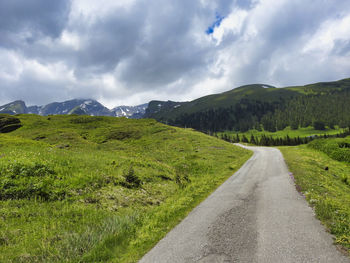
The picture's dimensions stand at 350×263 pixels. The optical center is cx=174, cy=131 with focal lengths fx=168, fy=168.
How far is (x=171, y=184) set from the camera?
17.0 meters

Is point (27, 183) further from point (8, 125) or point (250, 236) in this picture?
point (8, 125)

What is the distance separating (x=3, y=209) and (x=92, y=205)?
13.1 ft

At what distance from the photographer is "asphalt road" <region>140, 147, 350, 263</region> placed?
5.83 m

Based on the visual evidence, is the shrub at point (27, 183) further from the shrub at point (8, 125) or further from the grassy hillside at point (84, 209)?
the shrub at point (8, 125)

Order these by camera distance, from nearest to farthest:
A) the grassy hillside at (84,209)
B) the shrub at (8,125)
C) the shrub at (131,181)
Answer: the grassy hillside at (84,209) → the shrub at (131,181) → the shrub at (8,125)

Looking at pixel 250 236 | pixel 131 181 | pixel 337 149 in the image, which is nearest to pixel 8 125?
pixel 131 181

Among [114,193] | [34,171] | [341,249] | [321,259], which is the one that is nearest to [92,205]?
[114,193]

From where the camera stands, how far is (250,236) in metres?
7.15

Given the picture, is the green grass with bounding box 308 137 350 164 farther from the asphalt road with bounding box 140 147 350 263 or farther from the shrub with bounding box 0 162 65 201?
the shrub with bounding box 0 162 65 201

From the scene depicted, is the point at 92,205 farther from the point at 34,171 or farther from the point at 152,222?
the point at 34,171

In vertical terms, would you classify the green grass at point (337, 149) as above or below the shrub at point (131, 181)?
below

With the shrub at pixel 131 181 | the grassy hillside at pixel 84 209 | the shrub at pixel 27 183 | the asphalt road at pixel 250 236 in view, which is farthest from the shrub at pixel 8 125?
the asphalt road at pixel 250 236

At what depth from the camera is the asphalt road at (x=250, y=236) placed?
5828 millimetres

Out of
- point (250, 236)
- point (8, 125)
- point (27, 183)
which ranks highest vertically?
point (8, 125)
